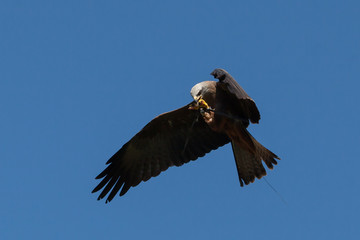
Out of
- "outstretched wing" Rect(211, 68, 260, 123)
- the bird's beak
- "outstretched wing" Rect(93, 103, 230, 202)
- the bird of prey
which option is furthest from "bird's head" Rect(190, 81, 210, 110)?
"outstretched wing" Rect(93, 103, 230, 202)

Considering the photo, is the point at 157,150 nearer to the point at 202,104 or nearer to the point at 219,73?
the point at 202,104

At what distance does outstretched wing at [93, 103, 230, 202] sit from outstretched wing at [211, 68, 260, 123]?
1197 millimetres

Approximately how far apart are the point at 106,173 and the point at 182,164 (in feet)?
3.75

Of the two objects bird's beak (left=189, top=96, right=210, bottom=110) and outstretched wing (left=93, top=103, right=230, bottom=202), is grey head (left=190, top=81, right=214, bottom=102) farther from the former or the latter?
outstretched wing (left=93, top=103, right=230, bottom=202)

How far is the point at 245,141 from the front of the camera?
861 centimetres

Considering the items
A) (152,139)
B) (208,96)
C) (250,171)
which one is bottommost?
(250,171)

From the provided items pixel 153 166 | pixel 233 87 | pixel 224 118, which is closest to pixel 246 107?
pixel 224 118

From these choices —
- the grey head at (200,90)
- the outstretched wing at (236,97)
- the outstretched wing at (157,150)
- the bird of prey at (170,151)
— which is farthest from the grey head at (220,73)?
the outstretched wing at (157,150)

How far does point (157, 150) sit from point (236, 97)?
2.36 metres

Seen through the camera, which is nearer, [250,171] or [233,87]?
[233,87]

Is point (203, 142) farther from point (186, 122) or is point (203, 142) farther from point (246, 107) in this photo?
point (246, 107)

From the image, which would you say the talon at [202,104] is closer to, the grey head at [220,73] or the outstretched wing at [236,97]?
the outstretched wing at [236,97]

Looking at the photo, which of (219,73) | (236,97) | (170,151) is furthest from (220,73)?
(170,151)

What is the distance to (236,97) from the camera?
7.79 metres
